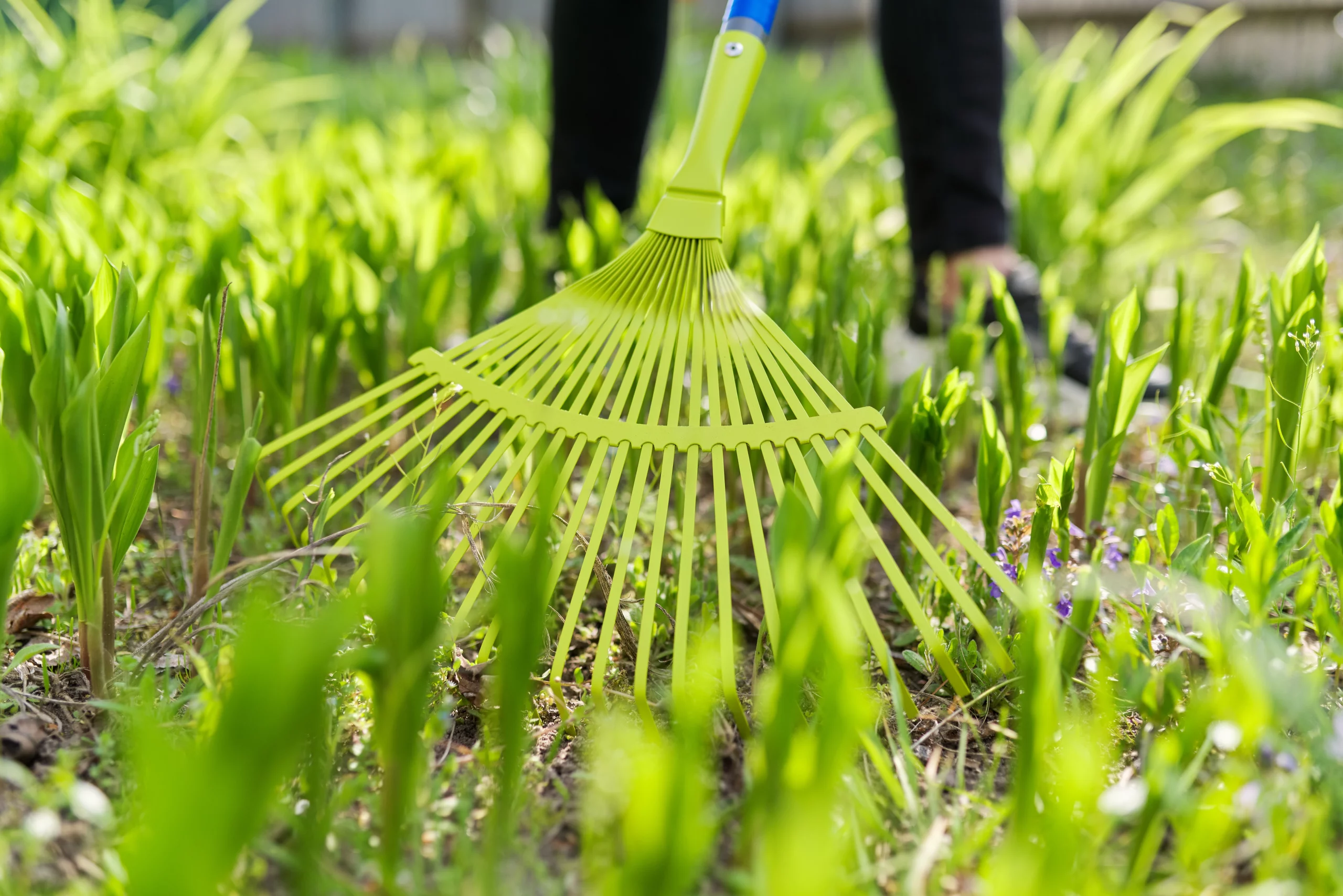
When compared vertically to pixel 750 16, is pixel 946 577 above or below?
below

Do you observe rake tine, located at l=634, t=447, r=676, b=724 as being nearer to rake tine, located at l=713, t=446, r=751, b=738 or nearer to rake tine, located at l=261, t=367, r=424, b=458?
rake tine, located at l=713, t=446, r=751, b=738

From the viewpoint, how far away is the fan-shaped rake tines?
2.69 ft

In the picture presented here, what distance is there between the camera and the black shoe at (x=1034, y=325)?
5.08 feet

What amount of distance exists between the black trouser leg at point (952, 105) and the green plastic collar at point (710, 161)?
2.27 feet

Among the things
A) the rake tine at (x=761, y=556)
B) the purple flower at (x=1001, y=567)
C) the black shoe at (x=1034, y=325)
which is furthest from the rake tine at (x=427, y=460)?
the black shoe at (x=1034, y=325)

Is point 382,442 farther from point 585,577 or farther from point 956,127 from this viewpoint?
point 956,127

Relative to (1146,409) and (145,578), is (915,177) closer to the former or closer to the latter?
(1146,409)

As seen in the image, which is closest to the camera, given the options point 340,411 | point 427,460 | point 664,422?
point 427,460

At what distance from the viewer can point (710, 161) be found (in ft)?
3.63

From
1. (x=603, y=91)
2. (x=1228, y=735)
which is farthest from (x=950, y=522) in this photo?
(x=603, y=91)

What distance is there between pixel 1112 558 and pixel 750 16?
2.32ft

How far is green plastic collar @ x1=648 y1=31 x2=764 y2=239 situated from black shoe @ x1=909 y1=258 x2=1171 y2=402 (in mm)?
557

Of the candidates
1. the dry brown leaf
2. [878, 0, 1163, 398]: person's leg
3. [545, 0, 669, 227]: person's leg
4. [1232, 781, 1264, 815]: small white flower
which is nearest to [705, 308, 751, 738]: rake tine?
[1232, 781, 1264, 815]: small white flower

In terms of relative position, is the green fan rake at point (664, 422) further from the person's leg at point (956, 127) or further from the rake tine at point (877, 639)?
the person's leg at point (956, 127)
